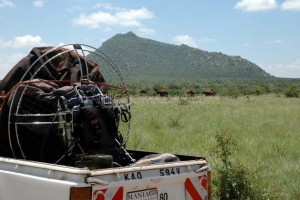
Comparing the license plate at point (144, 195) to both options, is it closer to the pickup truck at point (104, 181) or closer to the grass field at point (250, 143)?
the pickup truck at point (104, 181)

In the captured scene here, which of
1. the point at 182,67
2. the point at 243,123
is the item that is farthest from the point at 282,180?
the point at 182,67

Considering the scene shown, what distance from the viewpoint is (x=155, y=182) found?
174 inches

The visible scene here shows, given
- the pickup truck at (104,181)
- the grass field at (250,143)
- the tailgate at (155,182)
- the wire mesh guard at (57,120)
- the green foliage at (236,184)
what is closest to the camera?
the pickup truck at (104,181)

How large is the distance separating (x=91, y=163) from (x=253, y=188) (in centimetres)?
331

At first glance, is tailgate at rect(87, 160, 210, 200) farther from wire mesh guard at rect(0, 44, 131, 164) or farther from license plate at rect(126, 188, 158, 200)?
wire mesh guard at rect(0, 44, 131, 164)

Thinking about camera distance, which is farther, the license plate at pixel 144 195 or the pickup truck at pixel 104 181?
the license plate at pixel 144 195

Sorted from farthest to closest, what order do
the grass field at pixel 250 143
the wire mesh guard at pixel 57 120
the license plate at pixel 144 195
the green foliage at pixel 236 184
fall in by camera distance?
the grass field at pixel 250 143, the green foliage at pixel 236 184, the wire mesh guard at pixel 57 120, the license plate at pixel 144 195

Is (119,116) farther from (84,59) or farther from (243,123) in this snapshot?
(243,123)

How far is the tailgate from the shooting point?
13.0 feet

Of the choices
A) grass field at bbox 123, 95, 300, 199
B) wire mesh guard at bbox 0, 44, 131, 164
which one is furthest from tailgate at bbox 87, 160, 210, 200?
grass field at bbox 123, 95, 300, 199

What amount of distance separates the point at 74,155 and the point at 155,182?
3.41 ft


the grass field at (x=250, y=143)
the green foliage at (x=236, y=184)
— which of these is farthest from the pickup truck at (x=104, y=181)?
the grass field at (x=250, y=143)

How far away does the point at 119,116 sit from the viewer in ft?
18.5

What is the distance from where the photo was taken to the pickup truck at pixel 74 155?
3.98 metres
